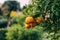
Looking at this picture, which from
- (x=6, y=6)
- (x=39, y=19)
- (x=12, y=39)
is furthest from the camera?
(x=6, y=6)

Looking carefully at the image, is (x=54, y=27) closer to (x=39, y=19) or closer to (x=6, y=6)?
(x=39, y=19)

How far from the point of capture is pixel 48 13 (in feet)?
12.3

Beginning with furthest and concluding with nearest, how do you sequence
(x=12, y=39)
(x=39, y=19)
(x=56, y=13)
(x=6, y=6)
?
(x=6, y=6)
(x=12, y=39)
(x=39, y=19)
(x=56, y=13)

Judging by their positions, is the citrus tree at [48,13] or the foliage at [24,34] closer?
the citrus tree at [48,13]

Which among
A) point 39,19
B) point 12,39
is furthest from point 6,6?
point 39,19

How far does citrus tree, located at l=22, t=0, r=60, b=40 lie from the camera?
3621mm

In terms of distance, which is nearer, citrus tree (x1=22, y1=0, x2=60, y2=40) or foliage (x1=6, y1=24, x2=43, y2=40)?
citrus tree (x1=22, y1=0, x2=60, y2=40)

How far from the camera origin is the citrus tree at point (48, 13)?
11.9 ft

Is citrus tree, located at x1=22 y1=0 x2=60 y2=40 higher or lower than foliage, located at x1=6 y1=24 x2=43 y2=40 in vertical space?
higher

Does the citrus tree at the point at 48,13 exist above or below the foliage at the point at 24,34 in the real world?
above

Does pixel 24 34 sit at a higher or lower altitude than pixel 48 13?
lower

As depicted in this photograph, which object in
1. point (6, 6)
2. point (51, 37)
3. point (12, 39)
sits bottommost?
point (6, 6)

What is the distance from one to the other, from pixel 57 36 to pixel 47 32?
9.6 inches

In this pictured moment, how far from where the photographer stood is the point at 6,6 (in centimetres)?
2712
